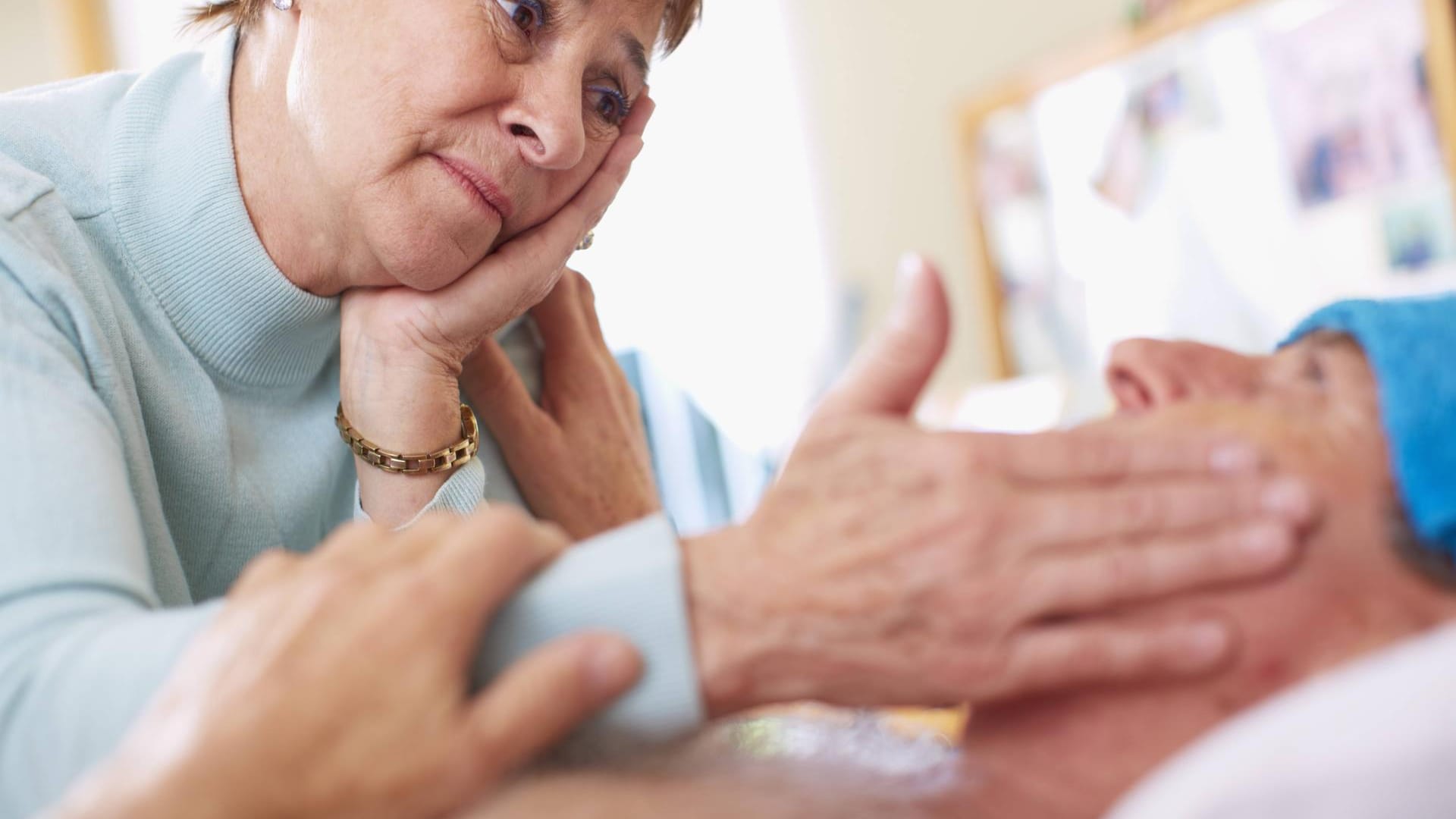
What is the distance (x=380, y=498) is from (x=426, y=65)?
0.46m

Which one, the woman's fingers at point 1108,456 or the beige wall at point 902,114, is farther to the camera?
the beige wall at point 902,114

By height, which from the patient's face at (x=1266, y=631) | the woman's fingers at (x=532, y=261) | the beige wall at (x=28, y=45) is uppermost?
the beige wall at (x=28, y=45)

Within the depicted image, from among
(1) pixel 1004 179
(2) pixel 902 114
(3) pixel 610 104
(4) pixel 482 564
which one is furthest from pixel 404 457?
(2) pixel 902 114

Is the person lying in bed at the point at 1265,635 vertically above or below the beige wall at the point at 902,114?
below

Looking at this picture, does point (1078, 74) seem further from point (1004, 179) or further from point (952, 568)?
point (952, 568)

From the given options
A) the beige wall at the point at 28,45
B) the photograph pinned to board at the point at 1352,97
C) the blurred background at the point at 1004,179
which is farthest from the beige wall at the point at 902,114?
the beige wall at the point at 28,45

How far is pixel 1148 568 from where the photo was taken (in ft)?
2.23

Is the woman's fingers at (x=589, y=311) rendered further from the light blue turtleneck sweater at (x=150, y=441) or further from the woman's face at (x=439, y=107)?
the woman's face at (x=439, y=107)

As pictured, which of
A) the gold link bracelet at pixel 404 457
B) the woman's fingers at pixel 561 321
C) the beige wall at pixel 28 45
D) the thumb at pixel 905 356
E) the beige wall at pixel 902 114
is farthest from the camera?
the beige wall at pixel 28 45

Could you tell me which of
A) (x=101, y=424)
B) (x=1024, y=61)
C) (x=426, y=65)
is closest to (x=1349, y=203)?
(x=1024, y=61)

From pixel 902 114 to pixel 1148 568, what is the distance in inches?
103

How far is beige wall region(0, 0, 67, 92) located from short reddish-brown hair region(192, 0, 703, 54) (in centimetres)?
245

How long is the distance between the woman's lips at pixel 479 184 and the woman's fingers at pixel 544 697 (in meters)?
0.64

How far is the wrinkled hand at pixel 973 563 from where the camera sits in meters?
0.67
